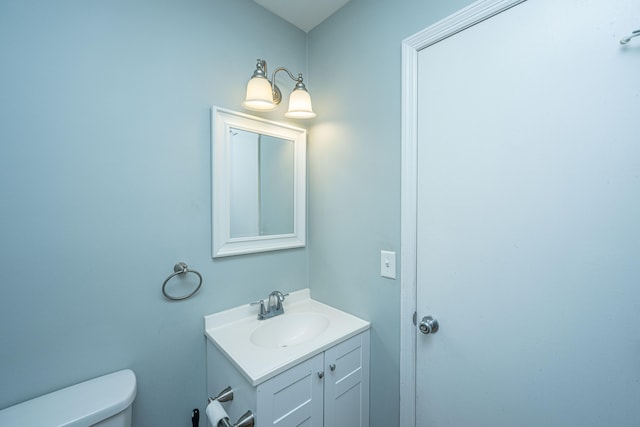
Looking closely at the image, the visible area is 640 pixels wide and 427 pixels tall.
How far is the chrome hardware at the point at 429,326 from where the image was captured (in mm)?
1038

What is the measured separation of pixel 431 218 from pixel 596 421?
2.39ft

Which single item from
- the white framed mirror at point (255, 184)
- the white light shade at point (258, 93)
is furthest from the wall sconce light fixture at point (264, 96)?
the white framed mirror at point (255, 184)

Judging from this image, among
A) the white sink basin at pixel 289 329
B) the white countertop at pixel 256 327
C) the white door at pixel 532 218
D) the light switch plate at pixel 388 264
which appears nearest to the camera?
the white door at pixel 532 218

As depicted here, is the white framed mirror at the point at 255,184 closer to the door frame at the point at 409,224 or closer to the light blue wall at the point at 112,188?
the light blue wall at the point at 112,188

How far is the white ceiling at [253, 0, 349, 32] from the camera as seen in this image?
1388 millimetres

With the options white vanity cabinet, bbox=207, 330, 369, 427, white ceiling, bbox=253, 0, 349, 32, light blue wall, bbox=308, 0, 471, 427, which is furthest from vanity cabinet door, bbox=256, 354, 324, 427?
white ceiling, bbox=253, 0, 349, 32

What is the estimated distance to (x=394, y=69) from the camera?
3.85 ft

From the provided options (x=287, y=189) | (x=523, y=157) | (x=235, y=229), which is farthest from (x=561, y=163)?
(x=235, y=229)

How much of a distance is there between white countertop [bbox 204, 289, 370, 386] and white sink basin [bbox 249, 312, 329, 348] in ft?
0.10

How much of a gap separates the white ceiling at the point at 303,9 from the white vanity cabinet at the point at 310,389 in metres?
1.73

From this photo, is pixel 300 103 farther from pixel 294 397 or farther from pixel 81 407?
pixel 81 407

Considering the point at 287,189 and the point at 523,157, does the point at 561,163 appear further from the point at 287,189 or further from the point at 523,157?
the point at 287,189

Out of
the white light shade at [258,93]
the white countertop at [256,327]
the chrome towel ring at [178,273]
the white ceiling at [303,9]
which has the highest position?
the white ceiling at [303,9]

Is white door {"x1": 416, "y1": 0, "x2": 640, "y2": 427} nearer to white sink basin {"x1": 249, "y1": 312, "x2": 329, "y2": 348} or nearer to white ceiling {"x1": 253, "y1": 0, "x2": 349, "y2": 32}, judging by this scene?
white sink basin {"x1": 249, "y1": 312, "x2": 329, "y2": 348}
